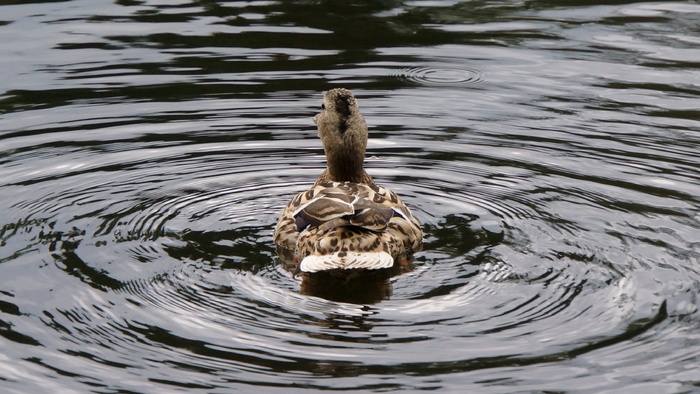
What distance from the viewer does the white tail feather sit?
27.8 feet

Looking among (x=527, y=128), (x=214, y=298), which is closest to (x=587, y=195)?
(x=527, y=128)

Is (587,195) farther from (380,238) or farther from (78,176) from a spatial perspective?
(78,176)

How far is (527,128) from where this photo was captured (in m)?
11.9

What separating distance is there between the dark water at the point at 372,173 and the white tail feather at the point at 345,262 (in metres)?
0.15

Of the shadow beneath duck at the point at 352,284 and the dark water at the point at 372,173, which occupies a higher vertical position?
the dark water at the point at 372,173

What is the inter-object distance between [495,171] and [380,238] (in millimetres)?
2261

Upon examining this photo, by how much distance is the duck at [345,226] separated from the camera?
8586 mm

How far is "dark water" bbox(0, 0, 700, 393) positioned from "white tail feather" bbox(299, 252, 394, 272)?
0.48 feet

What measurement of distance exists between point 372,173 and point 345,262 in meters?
2.63

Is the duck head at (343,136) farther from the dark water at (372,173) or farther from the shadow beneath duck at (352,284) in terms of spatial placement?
the shadow beneath duck at (352,284)

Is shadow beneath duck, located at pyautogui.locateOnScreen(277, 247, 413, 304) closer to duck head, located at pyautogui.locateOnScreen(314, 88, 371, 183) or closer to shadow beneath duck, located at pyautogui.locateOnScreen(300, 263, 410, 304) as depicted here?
shadow beneath duck, located at pyautogui.locateOnScreen(300, 263, 410, 304)

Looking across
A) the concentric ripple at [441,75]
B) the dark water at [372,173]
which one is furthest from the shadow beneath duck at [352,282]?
the concentric ripple at [441,75]

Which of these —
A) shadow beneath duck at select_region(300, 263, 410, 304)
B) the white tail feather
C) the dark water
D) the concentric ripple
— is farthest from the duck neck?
the concentric ripple

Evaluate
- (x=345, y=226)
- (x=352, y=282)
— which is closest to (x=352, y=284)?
(x=352, y=282)
